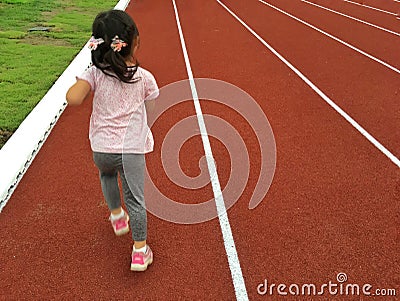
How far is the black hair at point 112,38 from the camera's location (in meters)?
2.28

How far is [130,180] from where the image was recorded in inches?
103

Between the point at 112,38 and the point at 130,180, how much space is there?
77 cm

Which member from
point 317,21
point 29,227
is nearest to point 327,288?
point 29,227

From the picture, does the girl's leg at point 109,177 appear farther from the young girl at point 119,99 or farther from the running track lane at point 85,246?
the running track lane at point 85,246

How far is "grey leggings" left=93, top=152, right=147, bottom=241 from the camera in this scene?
8.40ft

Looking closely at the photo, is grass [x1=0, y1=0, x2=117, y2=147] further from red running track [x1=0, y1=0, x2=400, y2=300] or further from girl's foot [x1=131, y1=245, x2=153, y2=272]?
girl's foot [x1=131, y1=245, x2=153, y2=272]

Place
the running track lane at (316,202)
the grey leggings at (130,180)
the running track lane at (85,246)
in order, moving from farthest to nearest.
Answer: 1. the running track lane at (316,202)
2. the running track lane at (85,246)
3. the grey leggings at (130,180)

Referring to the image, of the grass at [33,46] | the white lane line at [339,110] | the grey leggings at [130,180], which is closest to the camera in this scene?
the grey leggings at [130,180]

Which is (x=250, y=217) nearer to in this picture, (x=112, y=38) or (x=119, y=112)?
(x=119, y=112)

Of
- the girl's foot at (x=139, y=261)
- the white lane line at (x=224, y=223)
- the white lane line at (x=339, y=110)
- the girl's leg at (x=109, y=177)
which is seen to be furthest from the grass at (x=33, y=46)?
the white lane line at (x=339, y=110)

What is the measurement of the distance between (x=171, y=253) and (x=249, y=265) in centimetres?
51

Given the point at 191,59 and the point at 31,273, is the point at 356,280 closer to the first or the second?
the point at 31,273

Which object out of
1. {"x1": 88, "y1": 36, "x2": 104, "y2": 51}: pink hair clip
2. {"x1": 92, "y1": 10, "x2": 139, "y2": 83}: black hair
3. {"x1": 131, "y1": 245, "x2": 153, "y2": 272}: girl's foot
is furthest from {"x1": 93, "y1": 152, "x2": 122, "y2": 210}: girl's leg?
{"x1": 88, "y1": 36, "x2": 104, "y2": 51}: pink hair clip

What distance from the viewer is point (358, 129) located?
5148mm
